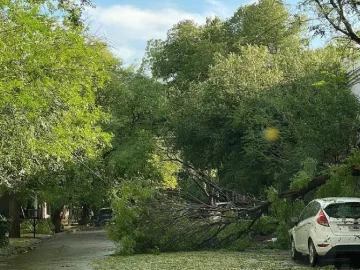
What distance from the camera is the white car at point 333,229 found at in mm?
14828

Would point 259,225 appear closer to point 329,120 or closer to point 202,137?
point 329,120

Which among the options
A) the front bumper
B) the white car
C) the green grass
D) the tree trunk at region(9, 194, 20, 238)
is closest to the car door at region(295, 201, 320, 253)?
the white car

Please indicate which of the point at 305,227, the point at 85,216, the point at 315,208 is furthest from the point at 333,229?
the point at 85,216

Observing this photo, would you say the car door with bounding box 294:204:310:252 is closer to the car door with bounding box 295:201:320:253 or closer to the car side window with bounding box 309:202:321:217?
the car door with bounding box 295:201:320:253

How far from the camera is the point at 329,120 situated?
77.0ft

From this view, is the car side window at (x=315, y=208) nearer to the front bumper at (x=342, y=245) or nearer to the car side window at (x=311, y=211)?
the car side window at (x=311, y=211)

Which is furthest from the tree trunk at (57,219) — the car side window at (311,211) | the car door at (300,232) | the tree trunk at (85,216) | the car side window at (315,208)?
the car side window at (315,208)

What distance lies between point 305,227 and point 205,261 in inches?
128

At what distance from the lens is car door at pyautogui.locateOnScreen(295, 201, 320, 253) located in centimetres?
1598

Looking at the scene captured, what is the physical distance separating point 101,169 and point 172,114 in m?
6.95

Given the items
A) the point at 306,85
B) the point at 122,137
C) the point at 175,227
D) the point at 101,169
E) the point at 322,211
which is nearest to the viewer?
the point at 322,211

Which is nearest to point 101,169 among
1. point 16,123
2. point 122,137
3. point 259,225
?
point 122,137

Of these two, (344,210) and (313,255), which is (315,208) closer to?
(344,210)

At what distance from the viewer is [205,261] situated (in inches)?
699
